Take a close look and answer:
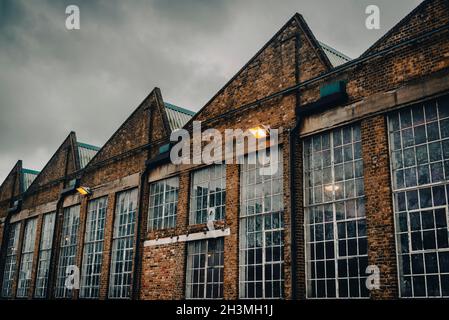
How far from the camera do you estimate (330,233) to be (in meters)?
11.7

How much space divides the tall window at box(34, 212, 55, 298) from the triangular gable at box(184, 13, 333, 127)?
11.5 metres

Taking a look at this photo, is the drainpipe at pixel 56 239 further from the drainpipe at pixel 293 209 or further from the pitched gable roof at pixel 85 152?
the drainpipe at pixel 293 209

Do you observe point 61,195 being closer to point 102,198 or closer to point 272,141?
point 102,198

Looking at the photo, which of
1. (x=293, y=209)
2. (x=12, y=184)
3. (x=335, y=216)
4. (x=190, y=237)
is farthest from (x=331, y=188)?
(x=12, y=184)

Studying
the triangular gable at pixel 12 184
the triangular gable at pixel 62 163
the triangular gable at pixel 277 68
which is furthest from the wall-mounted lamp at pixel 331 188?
the triangular gable at pixel 12 184

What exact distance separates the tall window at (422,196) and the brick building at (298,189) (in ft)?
0.07

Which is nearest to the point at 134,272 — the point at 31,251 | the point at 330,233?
the point at 330,233

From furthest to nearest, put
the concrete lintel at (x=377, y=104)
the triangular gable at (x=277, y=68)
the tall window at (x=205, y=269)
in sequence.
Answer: the tall window at (x=205, y=269) < the triangular gable at (x=277, y=68) < the concrete lintel at (x=377, y=104)

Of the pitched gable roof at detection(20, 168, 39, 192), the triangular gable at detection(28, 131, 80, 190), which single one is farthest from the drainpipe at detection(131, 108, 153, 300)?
the pitched gable roof at detection(20, 168, 39, 192)

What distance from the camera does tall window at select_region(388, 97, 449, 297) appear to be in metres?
9.75

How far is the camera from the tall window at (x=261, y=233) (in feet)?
41.6

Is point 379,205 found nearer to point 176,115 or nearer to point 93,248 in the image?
point 176,115

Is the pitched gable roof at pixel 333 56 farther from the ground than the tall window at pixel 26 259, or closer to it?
farther from the ground

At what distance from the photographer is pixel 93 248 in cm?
1945
